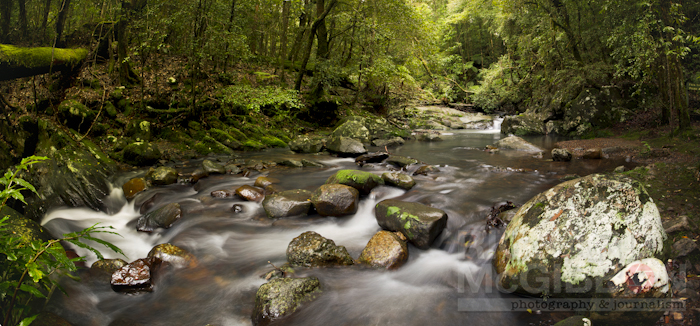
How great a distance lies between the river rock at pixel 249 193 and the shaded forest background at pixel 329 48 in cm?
478

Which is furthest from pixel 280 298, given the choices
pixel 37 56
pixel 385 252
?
pixel 37 56

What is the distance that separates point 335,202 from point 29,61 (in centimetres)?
769

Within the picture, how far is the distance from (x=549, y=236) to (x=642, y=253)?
81 centimetres

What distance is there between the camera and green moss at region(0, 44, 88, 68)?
271 inches

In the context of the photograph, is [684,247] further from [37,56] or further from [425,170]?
[37,56]

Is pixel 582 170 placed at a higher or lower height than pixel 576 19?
lower

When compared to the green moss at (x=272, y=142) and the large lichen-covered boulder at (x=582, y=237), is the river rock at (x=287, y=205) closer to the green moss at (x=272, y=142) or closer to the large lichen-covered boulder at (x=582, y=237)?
the large lichen-covered boulder at (x=582, y=237)

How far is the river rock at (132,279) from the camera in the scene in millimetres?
4156

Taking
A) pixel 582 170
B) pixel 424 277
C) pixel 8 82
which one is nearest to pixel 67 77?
pixel 8 82

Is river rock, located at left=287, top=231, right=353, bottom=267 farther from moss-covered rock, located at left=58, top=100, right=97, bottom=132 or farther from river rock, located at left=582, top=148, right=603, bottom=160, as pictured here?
moss-covered rock, located at left=58, top=100, right=97, bottom=132

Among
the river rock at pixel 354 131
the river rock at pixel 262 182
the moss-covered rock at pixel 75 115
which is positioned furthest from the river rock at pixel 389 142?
the moss-covered rock at pixel 75 115

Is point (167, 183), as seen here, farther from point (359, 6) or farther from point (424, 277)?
point (359, 6)

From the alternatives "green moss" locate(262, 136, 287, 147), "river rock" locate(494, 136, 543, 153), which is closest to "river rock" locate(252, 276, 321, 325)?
"green moss" locate(262, 136, 287, 147)

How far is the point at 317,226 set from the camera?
5.87 m
